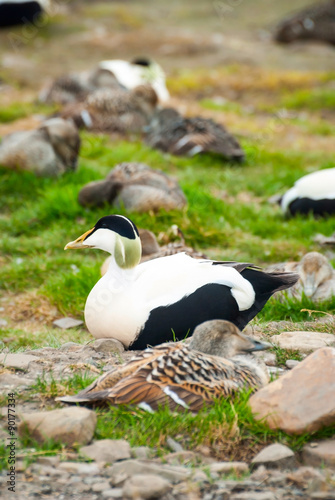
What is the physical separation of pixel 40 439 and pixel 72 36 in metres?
13.4

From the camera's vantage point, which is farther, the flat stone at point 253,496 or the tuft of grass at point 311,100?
the tuft of grass at point 311,100

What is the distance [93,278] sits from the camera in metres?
5.30

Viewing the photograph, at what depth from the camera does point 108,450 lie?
8.57 feet

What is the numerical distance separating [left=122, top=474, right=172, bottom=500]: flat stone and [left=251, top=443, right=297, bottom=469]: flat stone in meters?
0.41

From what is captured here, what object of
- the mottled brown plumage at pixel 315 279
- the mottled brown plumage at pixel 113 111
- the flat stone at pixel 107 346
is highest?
the flat stone at pixel 107 346

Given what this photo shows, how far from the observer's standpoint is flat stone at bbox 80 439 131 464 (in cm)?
259

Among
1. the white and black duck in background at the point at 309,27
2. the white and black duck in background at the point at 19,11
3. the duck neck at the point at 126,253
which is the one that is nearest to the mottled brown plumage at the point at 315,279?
the duck neck at the point at 126,253

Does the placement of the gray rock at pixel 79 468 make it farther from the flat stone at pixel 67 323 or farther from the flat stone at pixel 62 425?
the flat stone at pixel 67 323

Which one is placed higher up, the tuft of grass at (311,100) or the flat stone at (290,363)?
the flat stone at (290,363)

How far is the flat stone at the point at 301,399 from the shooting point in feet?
8.95

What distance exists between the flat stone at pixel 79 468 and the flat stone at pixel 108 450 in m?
0.05

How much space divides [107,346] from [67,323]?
4.54 feet

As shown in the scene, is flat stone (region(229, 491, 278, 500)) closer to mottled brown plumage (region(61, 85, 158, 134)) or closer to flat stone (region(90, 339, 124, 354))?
flat stone (region(90, 339, 124, 354))

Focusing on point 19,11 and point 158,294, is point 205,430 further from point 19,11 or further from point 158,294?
point 19,11
